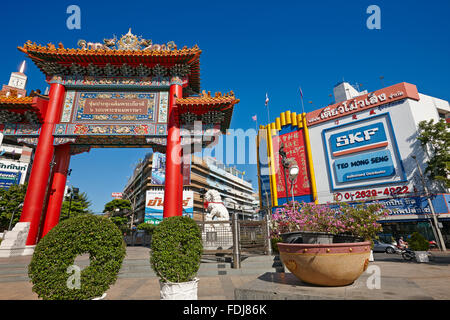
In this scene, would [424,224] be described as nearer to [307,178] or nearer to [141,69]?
[307,178]

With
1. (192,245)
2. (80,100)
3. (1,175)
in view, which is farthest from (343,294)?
(1,175)

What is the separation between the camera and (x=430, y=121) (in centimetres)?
2138

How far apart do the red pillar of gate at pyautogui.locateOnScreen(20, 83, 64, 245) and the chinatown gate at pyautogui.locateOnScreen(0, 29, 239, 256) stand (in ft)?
0.13

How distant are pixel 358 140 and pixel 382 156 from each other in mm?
3041

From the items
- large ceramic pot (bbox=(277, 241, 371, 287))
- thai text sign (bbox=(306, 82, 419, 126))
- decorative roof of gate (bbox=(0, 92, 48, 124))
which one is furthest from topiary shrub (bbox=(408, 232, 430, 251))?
decorative roof of gate (bbox=(0, 92, 48, 124))

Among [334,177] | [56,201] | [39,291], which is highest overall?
[334,177]

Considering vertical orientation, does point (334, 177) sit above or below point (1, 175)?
below

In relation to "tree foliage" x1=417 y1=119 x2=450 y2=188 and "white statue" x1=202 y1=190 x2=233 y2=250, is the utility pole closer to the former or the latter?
"tree foliage" x1=417 y1=119 x2=450 y2=188

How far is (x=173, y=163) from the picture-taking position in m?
10.6

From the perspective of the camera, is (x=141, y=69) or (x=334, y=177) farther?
(x=334, y=177)

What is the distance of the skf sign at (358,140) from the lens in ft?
78.3

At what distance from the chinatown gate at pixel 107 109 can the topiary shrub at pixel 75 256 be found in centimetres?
668

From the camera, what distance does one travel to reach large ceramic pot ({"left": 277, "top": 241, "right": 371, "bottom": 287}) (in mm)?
2877

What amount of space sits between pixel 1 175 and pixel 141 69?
123ft
